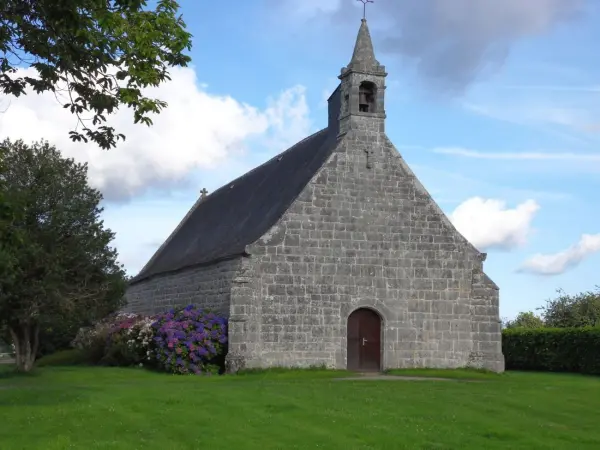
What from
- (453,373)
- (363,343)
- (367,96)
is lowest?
(453,373)

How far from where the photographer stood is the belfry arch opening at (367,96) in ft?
88.0

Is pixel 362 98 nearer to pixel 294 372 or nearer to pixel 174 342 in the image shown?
pixel 294 372

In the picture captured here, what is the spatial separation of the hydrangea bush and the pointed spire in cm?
1005

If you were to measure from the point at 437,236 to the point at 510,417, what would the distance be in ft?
41.2

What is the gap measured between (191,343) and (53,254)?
513 cm

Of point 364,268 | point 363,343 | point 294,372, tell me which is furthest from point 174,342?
point 364,268

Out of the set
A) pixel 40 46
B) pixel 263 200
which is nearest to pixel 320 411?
pixel 40 46

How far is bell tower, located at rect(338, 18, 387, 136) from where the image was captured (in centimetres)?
2636

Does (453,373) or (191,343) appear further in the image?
(453,373)

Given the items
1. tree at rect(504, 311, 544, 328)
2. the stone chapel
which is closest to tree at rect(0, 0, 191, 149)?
the stone chapel

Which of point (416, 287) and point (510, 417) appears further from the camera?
point (416, 287)

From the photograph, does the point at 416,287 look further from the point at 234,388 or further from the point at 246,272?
the point at 234,388

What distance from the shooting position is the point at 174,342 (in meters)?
24.2

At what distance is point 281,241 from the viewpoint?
2480 cm
